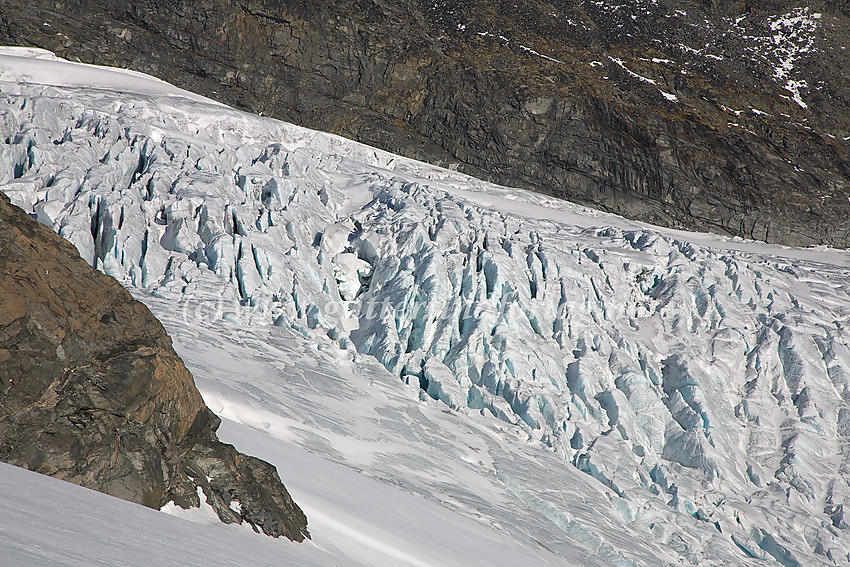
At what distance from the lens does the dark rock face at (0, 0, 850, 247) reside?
3616 cm

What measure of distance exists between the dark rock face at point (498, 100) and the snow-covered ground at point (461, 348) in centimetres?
1222

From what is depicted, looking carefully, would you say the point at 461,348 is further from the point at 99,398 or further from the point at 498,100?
the point at 498,100

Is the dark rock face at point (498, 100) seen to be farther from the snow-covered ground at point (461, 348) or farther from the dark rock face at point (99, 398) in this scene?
the dark rock face at point (99, 398)

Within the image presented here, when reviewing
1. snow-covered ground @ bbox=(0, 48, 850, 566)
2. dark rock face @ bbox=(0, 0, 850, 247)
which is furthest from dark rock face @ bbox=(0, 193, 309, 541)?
dark rock face @ bbox=(0, 0, 850, 247)

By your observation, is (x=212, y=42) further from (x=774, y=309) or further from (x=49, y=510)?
(x=49, y=510)

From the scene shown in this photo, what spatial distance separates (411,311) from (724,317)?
9.37 meters

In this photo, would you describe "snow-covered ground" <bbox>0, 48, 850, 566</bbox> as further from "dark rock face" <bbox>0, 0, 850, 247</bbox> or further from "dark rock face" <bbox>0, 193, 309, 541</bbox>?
"dark rock face" <bbox>0, 0, 850, 247</bbox>

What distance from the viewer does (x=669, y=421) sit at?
57.7 feet

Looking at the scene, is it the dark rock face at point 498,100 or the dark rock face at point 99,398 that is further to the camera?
the dark rock face at point 498,100

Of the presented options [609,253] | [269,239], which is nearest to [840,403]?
[609,253]

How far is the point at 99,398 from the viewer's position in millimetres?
5645

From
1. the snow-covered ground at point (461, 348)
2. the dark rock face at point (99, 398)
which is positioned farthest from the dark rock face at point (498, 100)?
the dark rock face at point (99, 398)

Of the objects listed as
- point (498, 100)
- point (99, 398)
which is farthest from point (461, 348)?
point (498, 100)

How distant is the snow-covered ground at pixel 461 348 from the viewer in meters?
12.9
